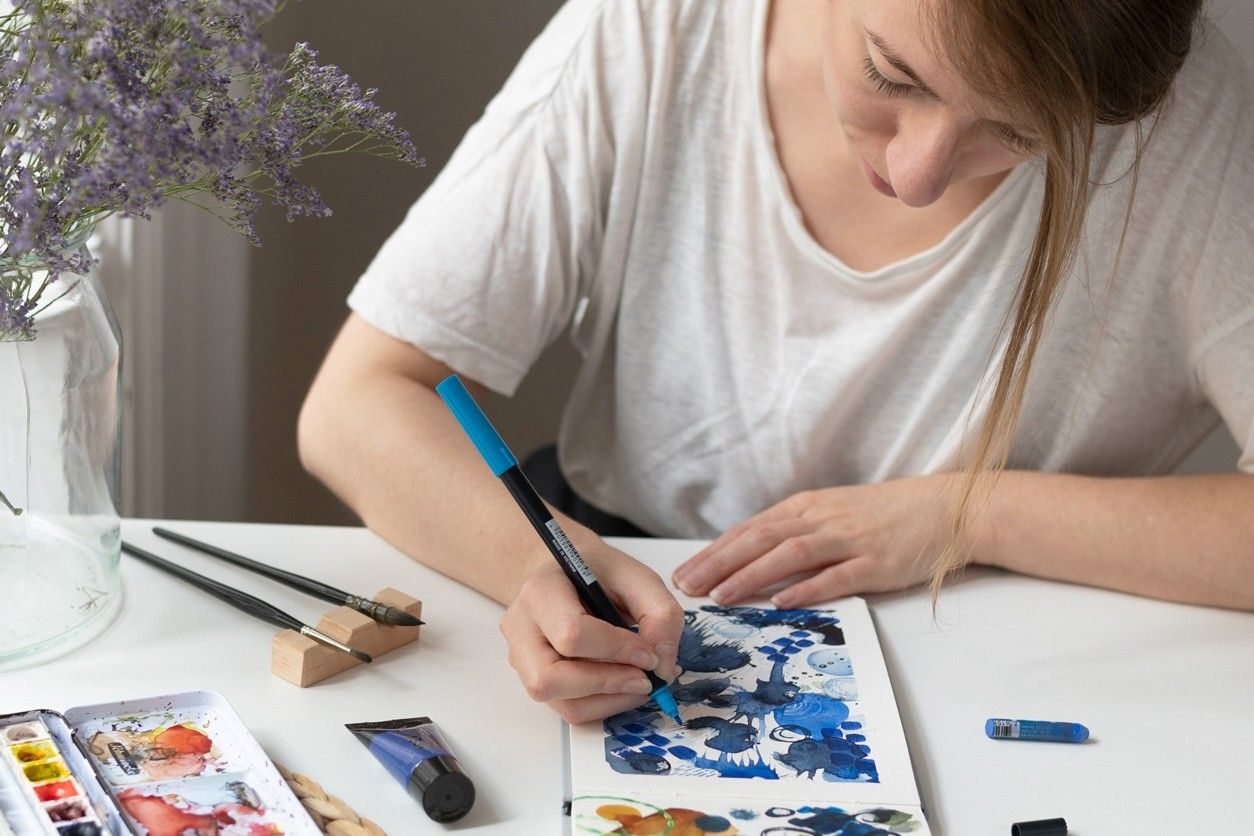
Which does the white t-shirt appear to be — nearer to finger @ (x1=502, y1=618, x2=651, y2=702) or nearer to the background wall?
finger @ (x1=502, y1=618, x2=651, y2=702)

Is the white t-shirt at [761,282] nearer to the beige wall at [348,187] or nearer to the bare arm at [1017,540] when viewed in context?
the bare arm at [1017,540]

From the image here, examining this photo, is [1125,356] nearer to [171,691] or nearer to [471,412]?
[471,412]

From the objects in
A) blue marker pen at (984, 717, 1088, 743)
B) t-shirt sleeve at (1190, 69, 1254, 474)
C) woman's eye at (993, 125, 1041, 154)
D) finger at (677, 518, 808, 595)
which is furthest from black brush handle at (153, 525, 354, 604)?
t-shirt sleeve at (1190, 69, 1254, 474)

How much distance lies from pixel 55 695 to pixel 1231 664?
0.79 m

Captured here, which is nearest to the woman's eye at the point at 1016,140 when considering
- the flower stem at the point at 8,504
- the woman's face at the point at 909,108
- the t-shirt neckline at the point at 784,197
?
the woman's face at the point at 909,108

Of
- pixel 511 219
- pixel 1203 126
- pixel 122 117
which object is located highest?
pixel 1203 126

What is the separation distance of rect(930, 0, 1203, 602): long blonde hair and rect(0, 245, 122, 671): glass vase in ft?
1.87

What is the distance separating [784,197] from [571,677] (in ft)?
1.86

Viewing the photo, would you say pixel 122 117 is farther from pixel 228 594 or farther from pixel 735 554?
pixel 735 554

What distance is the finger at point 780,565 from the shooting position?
37.6 inches

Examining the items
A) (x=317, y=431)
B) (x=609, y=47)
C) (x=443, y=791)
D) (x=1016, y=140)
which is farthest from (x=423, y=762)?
(x=609, y=47)

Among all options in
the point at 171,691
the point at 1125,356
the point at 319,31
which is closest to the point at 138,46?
the point at 171,691

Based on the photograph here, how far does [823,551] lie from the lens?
99 centimetres

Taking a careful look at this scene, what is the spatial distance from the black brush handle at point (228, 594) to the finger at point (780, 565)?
307 mm
